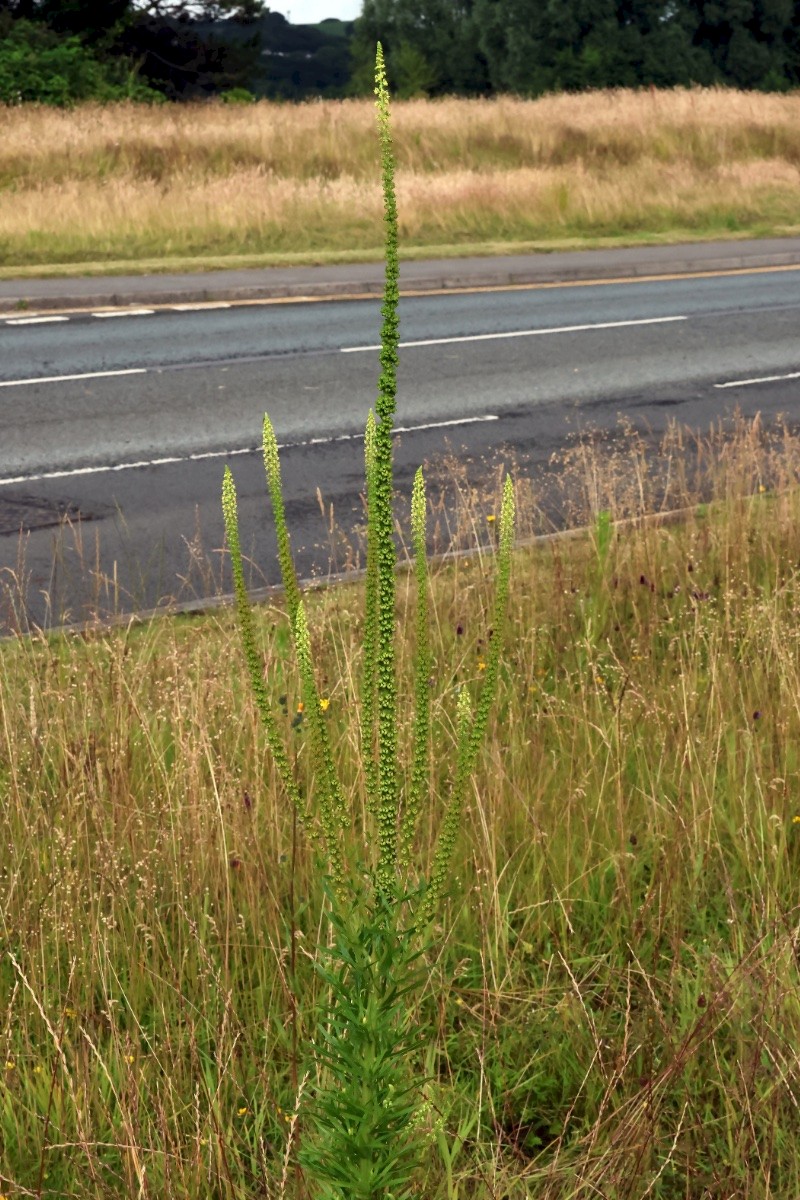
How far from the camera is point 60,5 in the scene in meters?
43.2

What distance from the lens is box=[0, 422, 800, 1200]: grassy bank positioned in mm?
2811

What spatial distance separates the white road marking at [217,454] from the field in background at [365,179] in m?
9.67

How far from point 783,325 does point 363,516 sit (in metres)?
9.28

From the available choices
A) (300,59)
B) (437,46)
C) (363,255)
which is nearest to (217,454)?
(363,255)

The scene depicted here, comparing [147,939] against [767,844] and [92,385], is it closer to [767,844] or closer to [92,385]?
[767,844]

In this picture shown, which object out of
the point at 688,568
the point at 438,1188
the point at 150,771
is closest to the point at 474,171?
the point at 688,568

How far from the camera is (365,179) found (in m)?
25.3

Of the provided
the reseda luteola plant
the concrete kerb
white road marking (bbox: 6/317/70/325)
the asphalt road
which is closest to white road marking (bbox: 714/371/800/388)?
the asphalt road

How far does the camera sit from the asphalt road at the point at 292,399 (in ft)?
25.9

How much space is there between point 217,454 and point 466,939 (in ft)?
23.0

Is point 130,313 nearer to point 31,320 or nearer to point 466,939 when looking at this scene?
point 31,320

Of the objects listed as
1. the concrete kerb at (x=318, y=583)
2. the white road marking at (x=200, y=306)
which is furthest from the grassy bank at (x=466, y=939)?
the white road marking at (x=200, y=306)

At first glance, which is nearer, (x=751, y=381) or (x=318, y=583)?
(x=318, y=583)

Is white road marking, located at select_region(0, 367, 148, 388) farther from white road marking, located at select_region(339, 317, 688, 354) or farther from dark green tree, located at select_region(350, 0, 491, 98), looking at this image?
dark green tree, located at select_region(350, 0, 491, 98)
